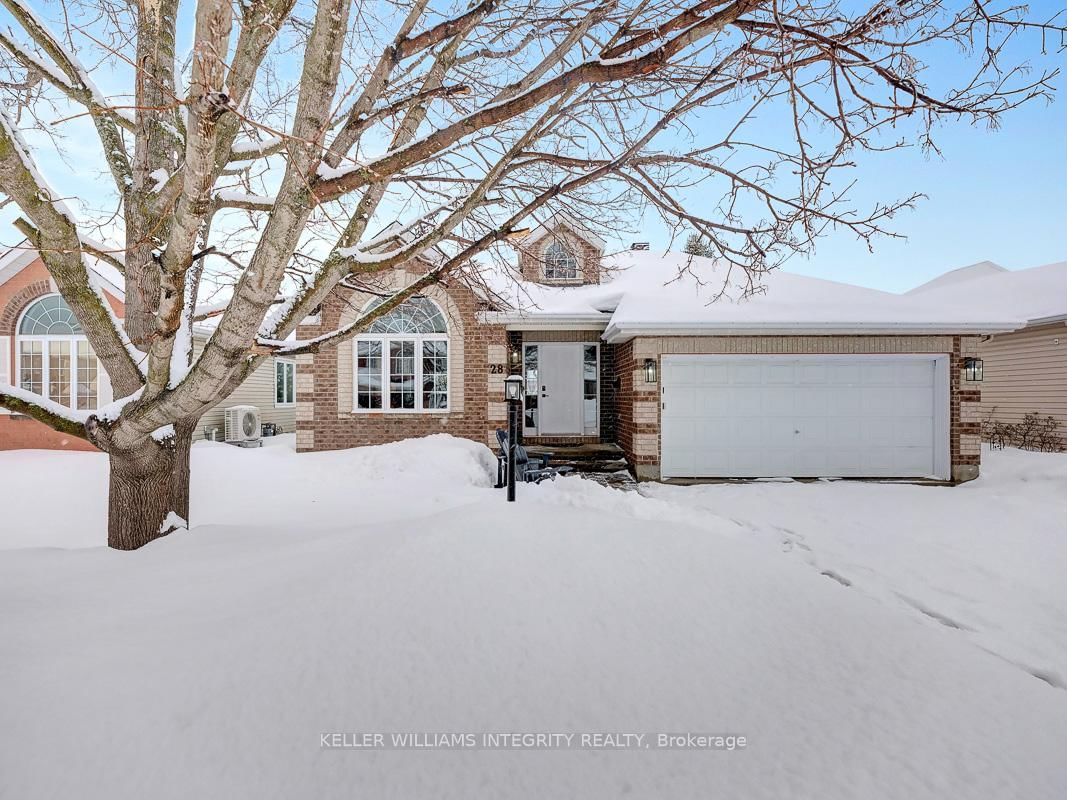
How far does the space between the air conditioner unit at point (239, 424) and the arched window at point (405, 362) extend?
578 centimetres

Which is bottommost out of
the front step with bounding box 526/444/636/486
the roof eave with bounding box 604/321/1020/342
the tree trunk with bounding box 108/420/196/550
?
the front step with bounding box 526/444/636/486

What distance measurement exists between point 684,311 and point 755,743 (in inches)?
328

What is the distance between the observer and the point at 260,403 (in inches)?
674

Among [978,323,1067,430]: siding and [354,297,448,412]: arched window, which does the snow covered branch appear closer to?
[354,297,448,412]: arched window

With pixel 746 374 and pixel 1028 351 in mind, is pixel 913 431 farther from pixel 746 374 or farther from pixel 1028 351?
pixel 1028 351

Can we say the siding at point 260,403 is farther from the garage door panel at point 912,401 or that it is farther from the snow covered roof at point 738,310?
the garage door panel at point 912,401

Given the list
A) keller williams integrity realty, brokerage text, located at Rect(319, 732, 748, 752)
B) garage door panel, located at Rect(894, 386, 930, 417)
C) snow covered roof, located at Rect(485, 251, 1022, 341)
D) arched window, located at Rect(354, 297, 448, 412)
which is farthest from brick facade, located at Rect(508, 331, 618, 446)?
keller williams integrity realty, brokerage text, located at Rect(319, 732, 748, 752)

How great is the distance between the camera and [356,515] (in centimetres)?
596

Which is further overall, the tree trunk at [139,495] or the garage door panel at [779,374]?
the garage door panel at [779,374]

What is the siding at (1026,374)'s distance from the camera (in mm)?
12422

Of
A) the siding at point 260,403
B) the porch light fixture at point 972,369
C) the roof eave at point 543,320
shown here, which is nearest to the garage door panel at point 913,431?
the porch light fixture at point 972,369

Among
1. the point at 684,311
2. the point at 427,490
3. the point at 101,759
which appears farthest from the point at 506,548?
the point at 684,311

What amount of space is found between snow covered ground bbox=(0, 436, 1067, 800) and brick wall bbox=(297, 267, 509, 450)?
20.5 ft

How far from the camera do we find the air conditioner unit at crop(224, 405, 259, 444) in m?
14.3
